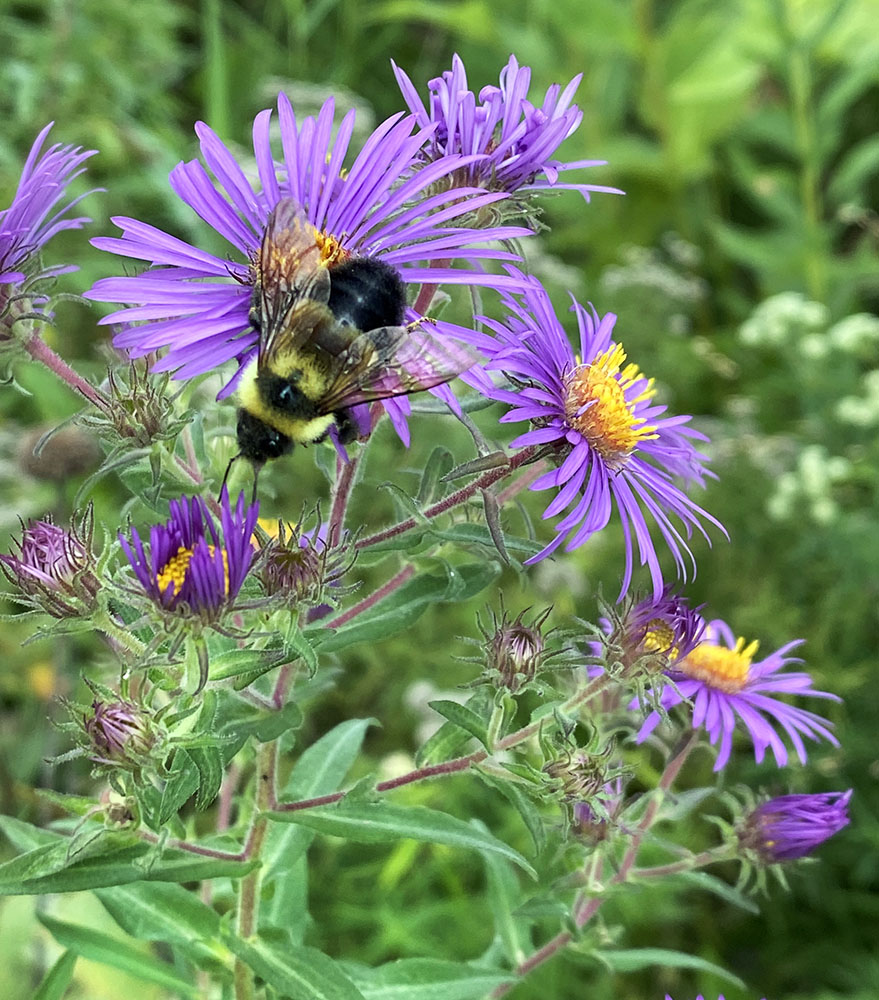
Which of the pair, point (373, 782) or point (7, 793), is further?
point (7, 793)

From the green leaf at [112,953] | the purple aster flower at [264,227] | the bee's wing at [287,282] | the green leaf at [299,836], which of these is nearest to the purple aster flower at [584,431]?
the purple aster flower at [264,227]

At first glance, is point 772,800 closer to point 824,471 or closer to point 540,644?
point 540,644

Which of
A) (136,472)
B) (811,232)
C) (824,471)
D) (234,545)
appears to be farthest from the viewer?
(811,232)

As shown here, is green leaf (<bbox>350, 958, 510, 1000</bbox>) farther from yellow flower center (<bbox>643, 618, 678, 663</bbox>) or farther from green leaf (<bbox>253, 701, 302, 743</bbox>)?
yellow flower center (<bbox>643, 618, 678, 663</bbox>)

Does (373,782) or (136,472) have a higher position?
(136,472)

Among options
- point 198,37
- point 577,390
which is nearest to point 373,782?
point 577,390

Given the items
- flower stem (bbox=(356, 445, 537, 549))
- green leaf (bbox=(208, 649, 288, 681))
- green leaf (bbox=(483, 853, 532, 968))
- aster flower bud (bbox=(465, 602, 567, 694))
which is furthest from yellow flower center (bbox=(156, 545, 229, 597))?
green leaf (bbox=(483, 853, 532, 968))

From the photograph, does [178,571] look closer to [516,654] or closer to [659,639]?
[516,654]
